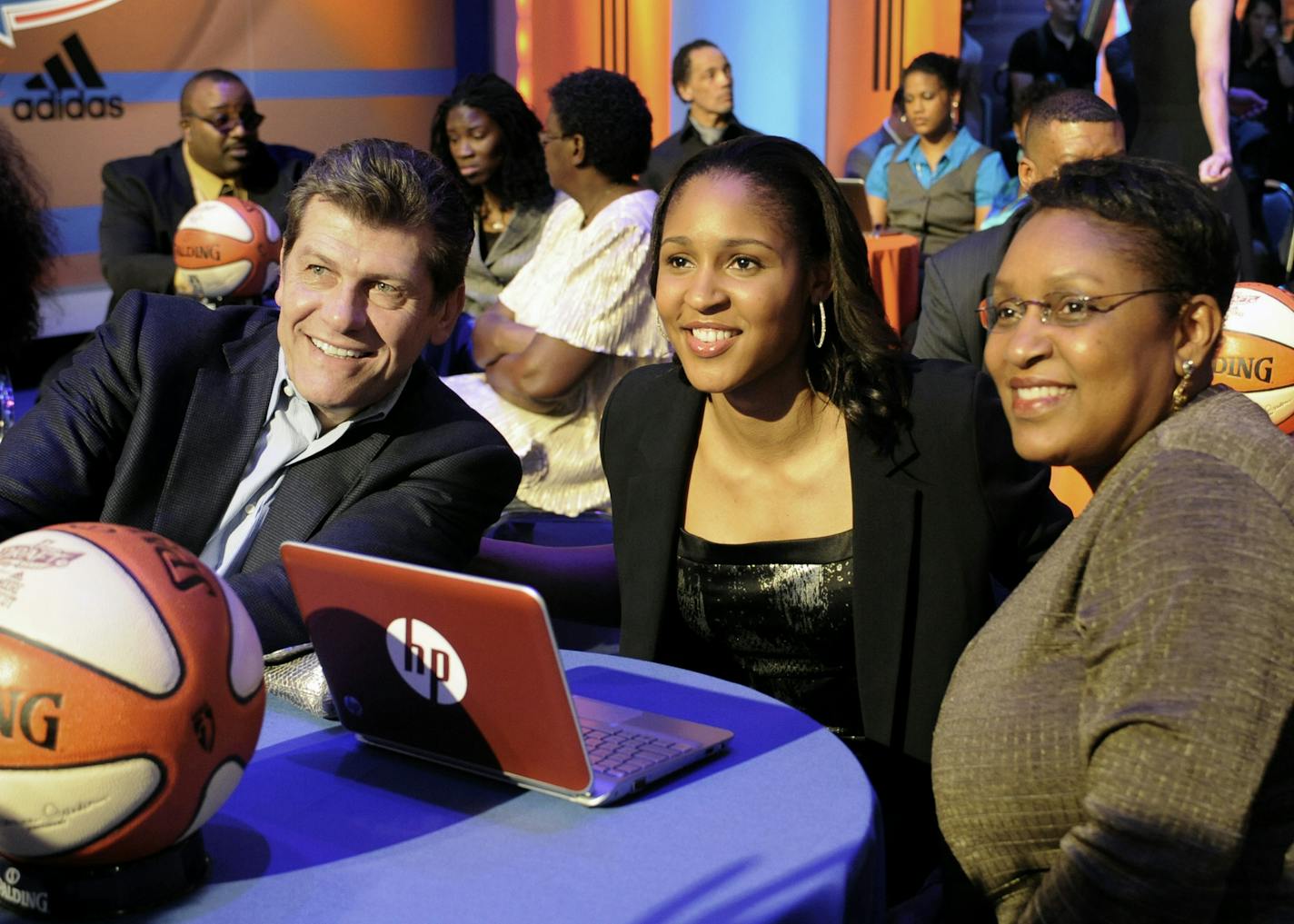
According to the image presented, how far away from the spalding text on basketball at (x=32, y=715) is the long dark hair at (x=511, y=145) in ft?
16.8

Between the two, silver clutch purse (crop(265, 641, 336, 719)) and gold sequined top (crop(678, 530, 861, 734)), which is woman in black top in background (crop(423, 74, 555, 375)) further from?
silver clutch purse (crop(265, 641, 336, 719))

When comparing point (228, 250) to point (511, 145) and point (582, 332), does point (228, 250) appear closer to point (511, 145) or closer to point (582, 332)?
point (582, 332)

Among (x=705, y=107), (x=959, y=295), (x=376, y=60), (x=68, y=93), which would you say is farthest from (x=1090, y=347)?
(x=376, y=60)

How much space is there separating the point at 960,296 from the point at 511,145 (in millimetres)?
2589

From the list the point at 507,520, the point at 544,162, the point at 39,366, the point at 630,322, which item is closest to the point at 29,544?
the point at 507,520

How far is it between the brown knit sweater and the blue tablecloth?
7.0 inches

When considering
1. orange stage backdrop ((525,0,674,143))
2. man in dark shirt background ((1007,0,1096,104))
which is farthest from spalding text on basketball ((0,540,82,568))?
man in dark shirt background ((1007,0,1096,104))

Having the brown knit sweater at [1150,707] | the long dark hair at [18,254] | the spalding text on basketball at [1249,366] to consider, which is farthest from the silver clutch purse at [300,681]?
the spalding text on basketball at [1249,366]

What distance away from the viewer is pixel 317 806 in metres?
1.68

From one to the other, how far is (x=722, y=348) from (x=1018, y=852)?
1.18 meters

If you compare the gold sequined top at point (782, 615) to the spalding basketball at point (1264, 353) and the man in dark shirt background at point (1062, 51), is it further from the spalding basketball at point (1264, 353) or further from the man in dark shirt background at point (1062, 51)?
the man in dark shirt background at point (1062, 51)

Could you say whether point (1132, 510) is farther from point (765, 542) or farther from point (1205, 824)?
point (765, 542)

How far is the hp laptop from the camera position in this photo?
62.4 inches

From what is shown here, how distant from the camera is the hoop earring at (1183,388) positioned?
1.87 m
